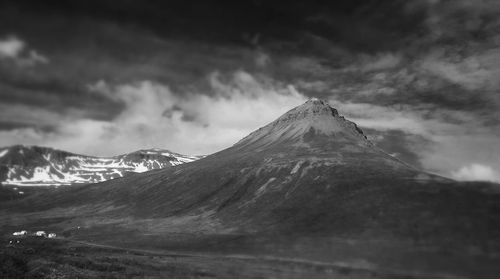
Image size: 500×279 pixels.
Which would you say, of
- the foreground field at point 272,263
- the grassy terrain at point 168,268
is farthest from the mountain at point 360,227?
the grassy terrain at point 168,268

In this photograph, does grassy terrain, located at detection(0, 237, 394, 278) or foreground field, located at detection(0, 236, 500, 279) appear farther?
foreground field, located at detection(0, 236, 500, 279)

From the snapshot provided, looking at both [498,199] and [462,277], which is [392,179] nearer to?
[498,199]

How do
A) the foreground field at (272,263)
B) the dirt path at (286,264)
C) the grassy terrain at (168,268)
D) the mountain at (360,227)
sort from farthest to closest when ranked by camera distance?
the mountain at (360,227) < the dirt path at (286,264) < the foreground field at (272,263) < the grassy terrain at (168,268)

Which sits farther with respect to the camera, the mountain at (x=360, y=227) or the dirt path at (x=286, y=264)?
the mountain at (x=360, y=227)

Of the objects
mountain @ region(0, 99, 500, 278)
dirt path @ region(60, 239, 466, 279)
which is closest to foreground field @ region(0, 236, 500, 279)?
dirt path @ region(60, 239, 466, 279)

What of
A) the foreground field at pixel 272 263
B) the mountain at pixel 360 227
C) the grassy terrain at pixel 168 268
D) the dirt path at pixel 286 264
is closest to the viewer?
the grassy terrain at pixel 168 268

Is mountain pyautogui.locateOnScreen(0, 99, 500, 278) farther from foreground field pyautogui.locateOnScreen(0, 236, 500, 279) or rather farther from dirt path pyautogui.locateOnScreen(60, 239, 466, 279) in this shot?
dirt path pyautogui.locateOnScreen(60, 239, 466, 279)

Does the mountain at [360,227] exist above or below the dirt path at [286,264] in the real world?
above

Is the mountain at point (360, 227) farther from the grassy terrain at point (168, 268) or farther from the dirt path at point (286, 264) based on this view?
the grassy terrain at point (168, 268)

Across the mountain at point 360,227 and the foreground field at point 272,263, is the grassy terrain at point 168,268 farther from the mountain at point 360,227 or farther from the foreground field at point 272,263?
the mountain at point 360,227

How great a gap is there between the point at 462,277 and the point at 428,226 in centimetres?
3796

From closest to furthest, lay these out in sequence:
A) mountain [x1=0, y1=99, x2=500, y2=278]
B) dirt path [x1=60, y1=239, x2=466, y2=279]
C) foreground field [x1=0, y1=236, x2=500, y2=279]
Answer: foreground field [x1=0, y1=236, x2=500, y2=279]
dirt path [x1=60, y1=239, x2=466, y2=279]
mountain [x1=0, y1=99, x2=500, y2=278]

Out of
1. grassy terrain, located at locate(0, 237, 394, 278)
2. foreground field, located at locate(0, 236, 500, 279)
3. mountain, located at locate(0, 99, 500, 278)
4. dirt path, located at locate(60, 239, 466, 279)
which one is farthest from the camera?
mountain, located at locate(0, 99, 500, 278)

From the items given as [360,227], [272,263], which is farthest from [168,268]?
[360,227]
